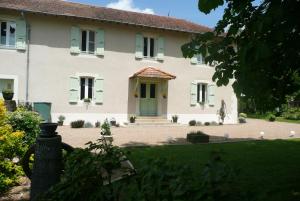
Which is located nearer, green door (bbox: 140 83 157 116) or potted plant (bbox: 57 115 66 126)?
potted plant (bbox: 57 115 66 126)

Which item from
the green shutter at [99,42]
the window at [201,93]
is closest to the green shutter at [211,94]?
the window at [201,93]

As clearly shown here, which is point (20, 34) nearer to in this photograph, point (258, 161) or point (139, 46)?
point (139, 46)

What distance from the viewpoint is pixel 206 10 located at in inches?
153

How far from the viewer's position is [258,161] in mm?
9250

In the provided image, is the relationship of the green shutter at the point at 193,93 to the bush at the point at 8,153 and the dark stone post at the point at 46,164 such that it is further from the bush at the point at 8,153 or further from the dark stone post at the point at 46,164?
the dark stone post at the point at 46,164

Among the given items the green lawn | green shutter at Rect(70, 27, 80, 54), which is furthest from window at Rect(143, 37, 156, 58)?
the green lawn

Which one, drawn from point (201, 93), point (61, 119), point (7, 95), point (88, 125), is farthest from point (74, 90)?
point (201, 93)

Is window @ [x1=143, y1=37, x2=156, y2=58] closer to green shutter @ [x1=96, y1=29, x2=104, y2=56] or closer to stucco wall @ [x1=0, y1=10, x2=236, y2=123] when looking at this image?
stucco wall @ [x1=0, y1=10, x2=236, y2=123]

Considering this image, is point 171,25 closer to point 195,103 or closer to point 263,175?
point 195,103

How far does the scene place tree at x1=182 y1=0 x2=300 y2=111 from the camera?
388 cm

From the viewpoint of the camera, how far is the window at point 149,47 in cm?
2205

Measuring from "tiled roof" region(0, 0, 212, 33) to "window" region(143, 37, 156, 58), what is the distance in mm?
1048

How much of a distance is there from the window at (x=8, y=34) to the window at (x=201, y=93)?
1207 centimetres

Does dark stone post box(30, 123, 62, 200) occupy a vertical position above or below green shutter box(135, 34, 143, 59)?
below
